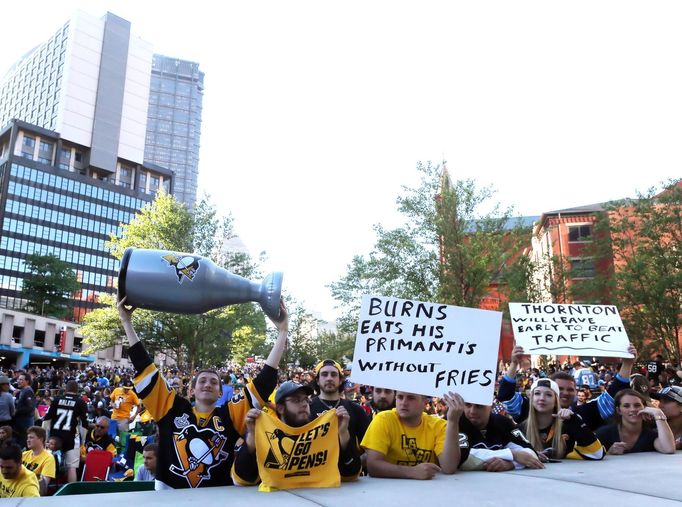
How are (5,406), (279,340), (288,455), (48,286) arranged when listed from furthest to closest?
(48,286), (5,406), (279,340), (288,455)

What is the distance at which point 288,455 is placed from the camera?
3.76 m

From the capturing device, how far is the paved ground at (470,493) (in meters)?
3.03

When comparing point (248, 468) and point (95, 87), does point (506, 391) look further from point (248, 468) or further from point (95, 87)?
point (95, 87)

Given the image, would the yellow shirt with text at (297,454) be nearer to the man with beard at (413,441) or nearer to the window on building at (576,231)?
the man with beard at (413,441)

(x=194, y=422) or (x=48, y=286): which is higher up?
(x=48, y=286)

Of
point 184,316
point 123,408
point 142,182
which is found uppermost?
point 142,182

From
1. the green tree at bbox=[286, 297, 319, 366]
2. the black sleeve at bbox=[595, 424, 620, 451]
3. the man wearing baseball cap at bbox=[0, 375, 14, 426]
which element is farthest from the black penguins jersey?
the green tree at bbox=[286, 297, 319, 366]

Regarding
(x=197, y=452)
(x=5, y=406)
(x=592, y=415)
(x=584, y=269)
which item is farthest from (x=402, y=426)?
(x=584, y=269)

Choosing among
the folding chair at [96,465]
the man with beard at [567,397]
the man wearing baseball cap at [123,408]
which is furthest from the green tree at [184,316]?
the man with beard at [567,397]

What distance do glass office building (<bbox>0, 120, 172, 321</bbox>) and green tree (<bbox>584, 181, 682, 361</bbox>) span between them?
85.0 m

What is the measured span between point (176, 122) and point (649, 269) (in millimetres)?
182789

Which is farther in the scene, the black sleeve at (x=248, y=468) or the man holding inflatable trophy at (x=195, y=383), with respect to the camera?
Result: the man holding inflatable trophy at (x=195, y=383)

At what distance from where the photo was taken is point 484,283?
3116 cm

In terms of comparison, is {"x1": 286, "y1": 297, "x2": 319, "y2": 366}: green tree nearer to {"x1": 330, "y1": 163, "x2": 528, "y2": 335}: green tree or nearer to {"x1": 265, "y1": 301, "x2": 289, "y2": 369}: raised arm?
{"x1": 330, "y1": 163, "x2": 528, "y2": 335}: green tree
